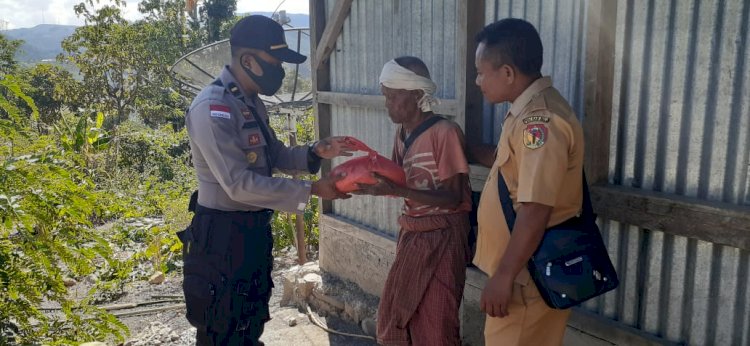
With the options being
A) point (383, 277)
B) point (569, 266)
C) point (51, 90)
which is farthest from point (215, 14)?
point (569, 266)

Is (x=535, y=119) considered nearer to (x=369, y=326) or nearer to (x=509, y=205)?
(x=509, y=205)

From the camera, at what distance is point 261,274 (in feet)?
11.3

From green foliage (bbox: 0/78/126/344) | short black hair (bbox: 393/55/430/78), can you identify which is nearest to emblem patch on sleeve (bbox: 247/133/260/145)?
short black hair (bbox: 393/55/430/78)

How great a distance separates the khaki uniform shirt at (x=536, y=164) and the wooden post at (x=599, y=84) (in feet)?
2.15

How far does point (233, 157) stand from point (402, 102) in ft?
2.99

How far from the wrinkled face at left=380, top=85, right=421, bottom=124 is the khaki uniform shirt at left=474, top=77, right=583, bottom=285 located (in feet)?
2.57

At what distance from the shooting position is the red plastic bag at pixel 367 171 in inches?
114

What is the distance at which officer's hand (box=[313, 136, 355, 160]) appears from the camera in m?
3.54

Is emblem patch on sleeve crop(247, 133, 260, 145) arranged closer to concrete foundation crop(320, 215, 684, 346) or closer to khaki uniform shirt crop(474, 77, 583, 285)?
khaki uniform shirt crop(474, 77, 583, 285)

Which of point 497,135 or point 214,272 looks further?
point 497,135

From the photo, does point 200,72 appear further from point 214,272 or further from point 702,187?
point 702,187

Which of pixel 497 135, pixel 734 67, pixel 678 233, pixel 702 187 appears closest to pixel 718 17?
pixel 734 67

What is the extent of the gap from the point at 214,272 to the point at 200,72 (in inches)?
271

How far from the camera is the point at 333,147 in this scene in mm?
3570
